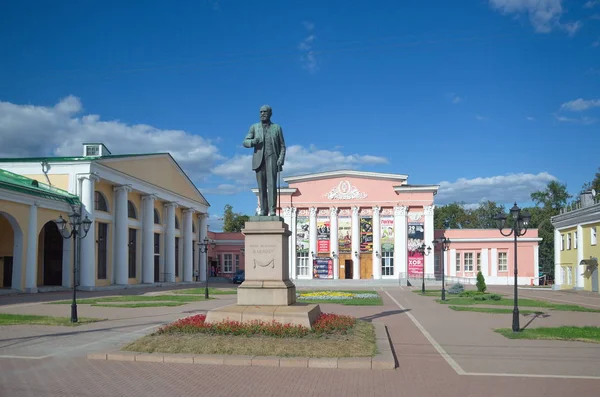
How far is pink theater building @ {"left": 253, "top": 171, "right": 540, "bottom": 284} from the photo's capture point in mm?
61000

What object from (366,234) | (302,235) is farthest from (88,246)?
(366,234)

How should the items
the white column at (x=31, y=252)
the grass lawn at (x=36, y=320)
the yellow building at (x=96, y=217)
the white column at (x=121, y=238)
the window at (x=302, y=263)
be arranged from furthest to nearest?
1. the window at (x=302, y=263)
2. the white column at (x=121, y=238)
3. the yellow building at (x=96, y=217)
4. the white column at (x=31, y=252)
5. the grass lawn at (x=36, y=320)

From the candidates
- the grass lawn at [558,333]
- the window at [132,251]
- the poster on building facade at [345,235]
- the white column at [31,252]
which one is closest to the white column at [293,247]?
the poster on building facade at [345,235]

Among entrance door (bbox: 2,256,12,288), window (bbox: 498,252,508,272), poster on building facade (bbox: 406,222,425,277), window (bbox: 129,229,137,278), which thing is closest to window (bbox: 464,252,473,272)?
window (bbox: 498,252,508,272)

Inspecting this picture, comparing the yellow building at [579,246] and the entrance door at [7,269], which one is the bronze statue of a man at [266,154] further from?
the yellow building at [579,246]

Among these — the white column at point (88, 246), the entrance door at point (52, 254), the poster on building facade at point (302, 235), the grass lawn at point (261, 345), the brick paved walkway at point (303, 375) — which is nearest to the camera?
the brick paved walkway at point (303, 375)

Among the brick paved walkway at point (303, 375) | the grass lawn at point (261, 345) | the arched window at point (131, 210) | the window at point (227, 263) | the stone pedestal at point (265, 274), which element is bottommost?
the window at point (227, 263)

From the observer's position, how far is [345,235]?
2452 inches

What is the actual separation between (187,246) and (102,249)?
18281mm

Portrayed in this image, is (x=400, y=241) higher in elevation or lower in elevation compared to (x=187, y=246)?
higher

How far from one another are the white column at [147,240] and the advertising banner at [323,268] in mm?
19025

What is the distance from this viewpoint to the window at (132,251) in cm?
4931

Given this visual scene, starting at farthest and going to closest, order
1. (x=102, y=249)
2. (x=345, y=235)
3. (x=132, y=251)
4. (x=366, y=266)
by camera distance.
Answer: (x=345, y=235)
(x=366, y=266)
(x=132, y=251)
(x=102, y=249)

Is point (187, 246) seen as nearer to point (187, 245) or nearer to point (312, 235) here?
point (187, 245)
